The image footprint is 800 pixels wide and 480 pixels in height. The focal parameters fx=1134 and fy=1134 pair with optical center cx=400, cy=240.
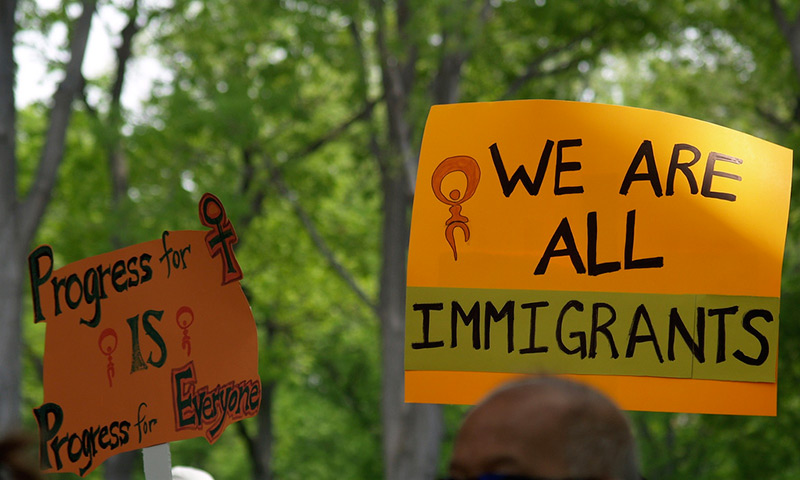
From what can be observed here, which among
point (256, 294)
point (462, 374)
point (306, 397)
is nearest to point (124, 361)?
point (462, 374)

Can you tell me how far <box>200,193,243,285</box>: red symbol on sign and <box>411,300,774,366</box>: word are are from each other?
0.71 meters

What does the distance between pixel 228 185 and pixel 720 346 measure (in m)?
10.7

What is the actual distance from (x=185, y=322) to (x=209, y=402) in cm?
26

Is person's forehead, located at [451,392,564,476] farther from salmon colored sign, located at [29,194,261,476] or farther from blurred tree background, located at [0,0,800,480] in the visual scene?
blurred tree background, located at [0,0,800,480]

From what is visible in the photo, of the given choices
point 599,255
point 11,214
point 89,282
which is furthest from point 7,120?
point 599,255

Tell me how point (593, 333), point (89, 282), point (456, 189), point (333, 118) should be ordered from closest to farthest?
point (593, 333), point (456, 189), point (89, 282), point (333, 118)

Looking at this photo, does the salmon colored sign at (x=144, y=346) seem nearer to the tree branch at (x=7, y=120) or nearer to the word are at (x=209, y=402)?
the word are at (x=209, y=402)

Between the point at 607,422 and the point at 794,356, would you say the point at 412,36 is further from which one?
the point at 607,422

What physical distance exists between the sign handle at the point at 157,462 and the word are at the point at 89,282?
1.49 feet

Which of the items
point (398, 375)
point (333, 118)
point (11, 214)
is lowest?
point (398, 375)

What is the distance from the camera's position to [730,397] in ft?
10.2

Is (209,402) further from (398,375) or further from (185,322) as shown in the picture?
(398,375)

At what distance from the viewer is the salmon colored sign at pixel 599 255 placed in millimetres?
3135

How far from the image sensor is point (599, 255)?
3.25 metres
